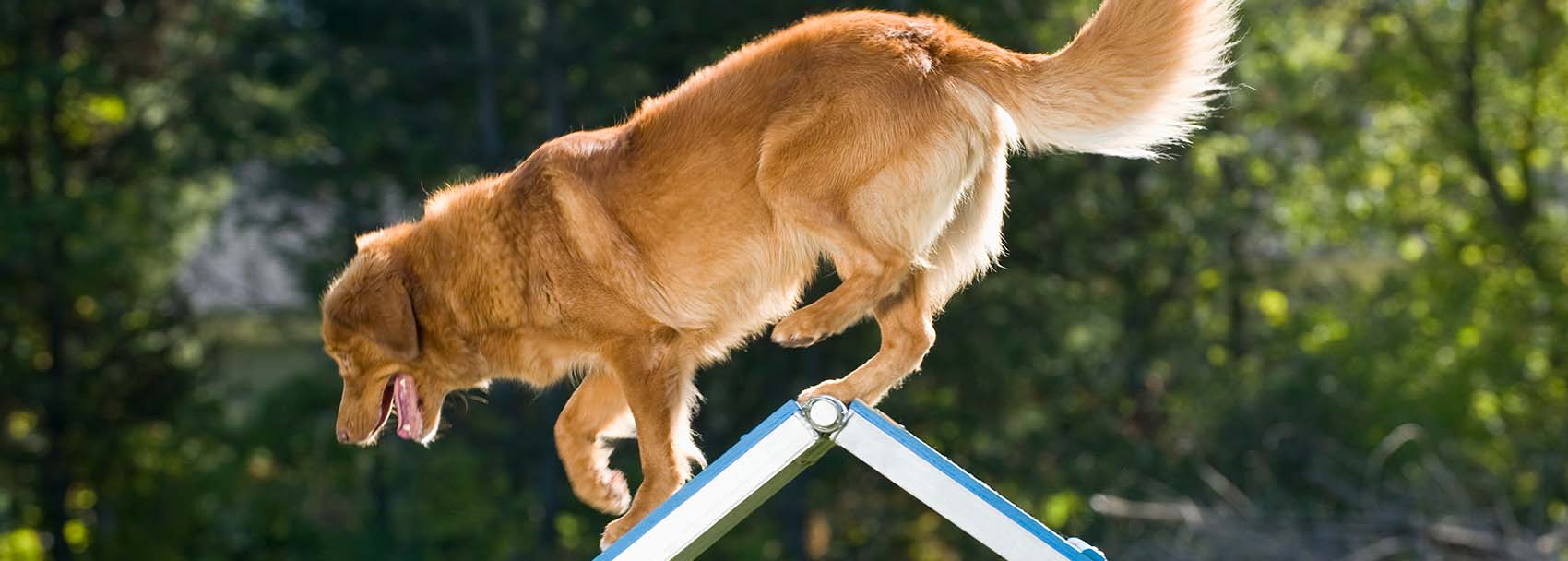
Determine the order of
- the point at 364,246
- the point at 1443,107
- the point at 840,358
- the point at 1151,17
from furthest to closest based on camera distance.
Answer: the point at 1443,107, the point at 840,358, the point at 364,246, the point at 1151,17

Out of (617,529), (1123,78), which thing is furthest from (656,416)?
(1123,78)

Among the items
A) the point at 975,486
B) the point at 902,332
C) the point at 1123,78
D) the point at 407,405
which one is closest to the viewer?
the point at 975,486

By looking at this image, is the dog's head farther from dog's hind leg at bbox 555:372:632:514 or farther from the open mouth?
dog's hind leg at bbox 555:372:632:514

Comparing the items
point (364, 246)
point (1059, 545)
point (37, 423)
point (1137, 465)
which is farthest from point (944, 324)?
point (1059, 545)

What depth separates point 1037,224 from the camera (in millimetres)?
15758

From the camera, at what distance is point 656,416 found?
12.7 ft

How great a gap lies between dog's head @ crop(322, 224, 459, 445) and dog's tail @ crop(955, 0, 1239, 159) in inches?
61.1

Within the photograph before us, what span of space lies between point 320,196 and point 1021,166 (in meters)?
6.87

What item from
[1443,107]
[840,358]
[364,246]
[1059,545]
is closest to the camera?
[1059,545]

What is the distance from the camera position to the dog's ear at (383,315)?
4086mm

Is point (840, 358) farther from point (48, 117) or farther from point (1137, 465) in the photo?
point (48, 117)

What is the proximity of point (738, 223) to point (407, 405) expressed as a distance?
1.05 m

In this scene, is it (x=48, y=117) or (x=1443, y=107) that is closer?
(x=48, y=117)

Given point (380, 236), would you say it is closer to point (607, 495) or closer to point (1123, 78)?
point (607, 495)
